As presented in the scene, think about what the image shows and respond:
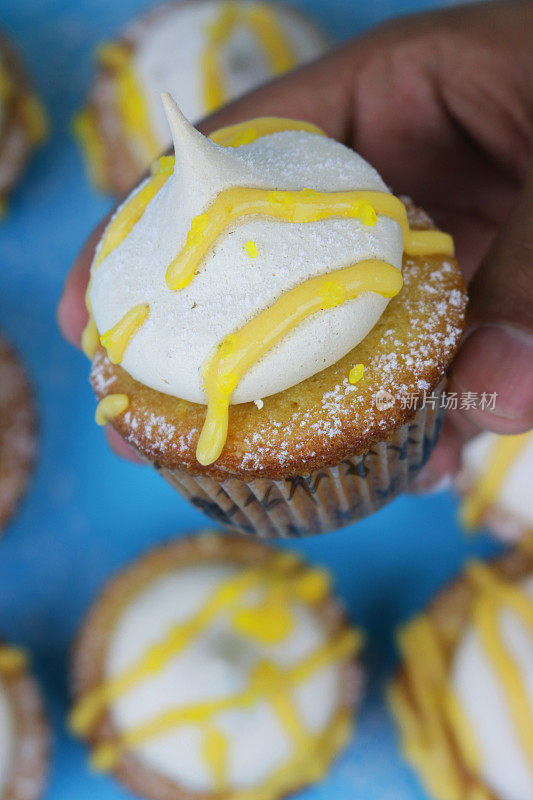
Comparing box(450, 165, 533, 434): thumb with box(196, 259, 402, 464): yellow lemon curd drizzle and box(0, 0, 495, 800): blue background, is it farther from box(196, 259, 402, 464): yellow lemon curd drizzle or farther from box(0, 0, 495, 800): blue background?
box(0, 0, 495, 800): blue background

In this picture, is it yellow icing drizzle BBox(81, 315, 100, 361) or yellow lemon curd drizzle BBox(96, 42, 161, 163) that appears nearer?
yellow icing drizzle BBox(81, 315, 100, 361)

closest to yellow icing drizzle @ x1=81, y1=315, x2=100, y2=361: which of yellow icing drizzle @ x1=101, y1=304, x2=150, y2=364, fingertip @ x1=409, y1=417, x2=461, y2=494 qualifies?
yellow icing drizzle @ x1=101, y1=304, x2=150, y2=364

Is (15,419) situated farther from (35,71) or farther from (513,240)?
(513,240)

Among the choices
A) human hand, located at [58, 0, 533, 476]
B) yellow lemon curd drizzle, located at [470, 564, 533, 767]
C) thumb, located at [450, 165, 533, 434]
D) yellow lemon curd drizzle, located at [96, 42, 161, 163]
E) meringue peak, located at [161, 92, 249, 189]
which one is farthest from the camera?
yellow lemon curd drizzle, located at [96, 42, 161, 163]

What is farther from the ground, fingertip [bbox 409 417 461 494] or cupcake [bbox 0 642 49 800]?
fingertip [bbox 409 417 461 494]

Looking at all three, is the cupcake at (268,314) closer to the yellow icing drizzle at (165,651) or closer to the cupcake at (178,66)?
the yellow icing drizzle at (165,651)

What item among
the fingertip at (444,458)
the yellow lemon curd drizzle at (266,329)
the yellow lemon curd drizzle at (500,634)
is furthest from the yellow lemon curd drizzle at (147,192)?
the yellow lemon curd drizzle at (500,634)

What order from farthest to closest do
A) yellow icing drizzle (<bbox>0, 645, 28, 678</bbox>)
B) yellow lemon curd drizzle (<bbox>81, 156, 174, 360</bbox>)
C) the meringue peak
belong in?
yellow icing drizzle (<bbox>0, 645, 28, 678</bbox>) < yellow lemon curd drizzle (<bbox>81, 156, 174, 360</bbox>) < the meringue peak
